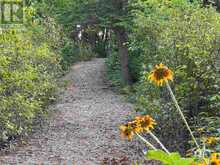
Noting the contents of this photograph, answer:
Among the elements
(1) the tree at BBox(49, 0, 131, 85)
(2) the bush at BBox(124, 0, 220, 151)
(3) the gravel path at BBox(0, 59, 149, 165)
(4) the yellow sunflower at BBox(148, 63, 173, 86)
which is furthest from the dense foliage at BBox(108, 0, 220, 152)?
(1) the tree at BBox(49, 0, 131, 85)

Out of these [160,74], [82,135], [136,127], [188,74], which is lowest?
[82,135]

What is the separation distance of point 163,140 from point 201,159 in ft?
13.8

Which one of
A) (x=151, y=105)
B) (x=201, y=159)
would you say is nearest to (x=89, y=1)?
(x=151, y=105)

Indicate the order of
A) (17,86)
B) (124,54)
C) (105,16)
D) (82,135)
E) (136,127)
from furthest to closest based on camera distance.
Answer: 1. (124,54)
2. (105,16)
3. (82,135)
4. (17,86)
5. (136,127)

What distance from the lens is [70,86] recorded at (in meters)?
13.4

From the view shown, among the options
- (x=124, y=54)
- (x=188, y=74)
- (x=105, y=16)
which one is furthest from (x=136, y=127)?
(x=124, y=54)

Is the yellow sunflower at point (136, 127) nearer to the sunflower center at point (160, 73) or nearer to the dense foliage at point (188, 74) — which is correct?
the sunflower center at point (160, 73)

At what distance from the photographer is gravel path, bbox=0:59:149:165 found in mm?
6074

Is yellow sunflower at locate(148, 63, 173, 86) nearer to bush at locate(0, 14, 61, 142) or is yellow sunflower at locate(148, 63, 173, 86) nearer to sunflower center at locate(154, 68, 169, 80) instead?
sunflower center at locate(154, 68, 169, 80)

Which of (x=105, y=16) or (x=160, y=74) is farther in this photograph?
(x=105, y=16)

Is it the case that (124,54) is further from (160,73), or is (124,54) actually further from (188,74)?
(160,73)

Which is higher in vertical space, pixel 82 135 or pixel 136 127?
pixel 136 127

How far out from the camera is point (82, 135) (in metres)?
7.48

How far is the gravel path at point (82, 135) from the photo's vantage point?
6.07 meters
